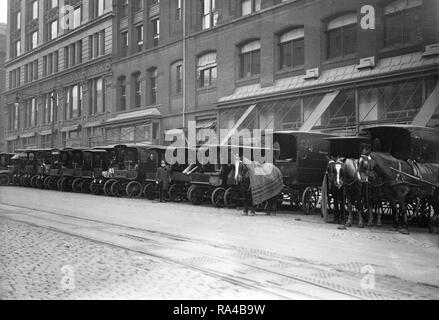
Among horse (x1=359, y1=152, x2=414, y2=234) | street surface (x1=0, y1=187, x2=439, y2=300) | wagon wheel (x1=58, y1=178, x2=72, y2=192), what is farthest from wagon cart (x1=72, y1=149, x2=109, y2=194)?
horse (x1=359, y1=152, x2=414, y2=234)

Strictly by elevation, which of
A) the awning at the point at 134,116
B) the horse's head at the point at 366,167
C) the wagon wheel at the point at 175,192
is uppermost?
the awning at the point at 134,116

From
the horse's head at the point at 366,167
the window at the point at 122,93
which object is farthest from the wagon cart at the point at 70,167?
the horse's head at the point at 366,167

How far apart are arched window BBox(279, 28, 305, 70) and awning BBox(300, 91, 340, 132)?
3.03 m

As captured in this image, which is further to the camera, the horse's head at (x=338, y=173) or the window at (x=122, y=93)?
the window at (x=122, y=93)

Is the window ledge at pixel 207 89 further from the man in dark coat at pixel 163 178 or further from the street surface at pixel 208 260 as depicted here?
the street surface at pixel 208 260

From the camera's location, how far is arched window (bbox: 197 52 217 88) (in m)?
30.3

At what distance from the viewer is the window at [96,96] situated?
40.3m

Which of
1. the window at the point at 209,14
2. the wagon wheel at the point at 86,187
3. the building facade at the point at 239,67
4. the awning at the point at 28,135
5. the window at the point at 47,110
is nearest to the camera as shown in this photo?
the building facade at the point at 239,67

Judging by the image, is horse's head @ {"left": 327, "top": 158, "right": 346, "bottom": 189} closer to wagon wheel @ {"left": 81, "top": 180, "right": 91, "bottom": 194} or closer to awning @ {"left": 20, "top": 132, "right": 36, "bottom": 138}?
wagon wheel @ {"left": 81, "top": 180, "right": 91, "bottom": 194}

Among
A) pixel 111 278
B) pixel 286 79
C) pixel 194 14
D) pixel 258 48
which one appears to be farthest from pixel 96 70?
pixel 111 278

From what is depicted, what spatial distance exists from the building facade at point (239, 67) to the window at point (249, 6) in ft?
0.19

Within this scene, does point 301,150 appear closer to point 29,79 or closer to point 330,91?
point 330,91

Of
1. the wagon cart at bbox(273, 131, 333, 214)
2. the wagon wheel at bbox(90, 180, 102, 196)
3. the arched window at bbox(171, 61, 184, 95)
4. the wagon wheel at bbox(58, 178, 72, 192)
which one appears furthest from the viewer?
the arched window at bbox(171, 61, 184, 95)

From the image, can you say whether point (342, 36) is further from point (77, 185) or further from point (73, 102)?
point (73, 102)
